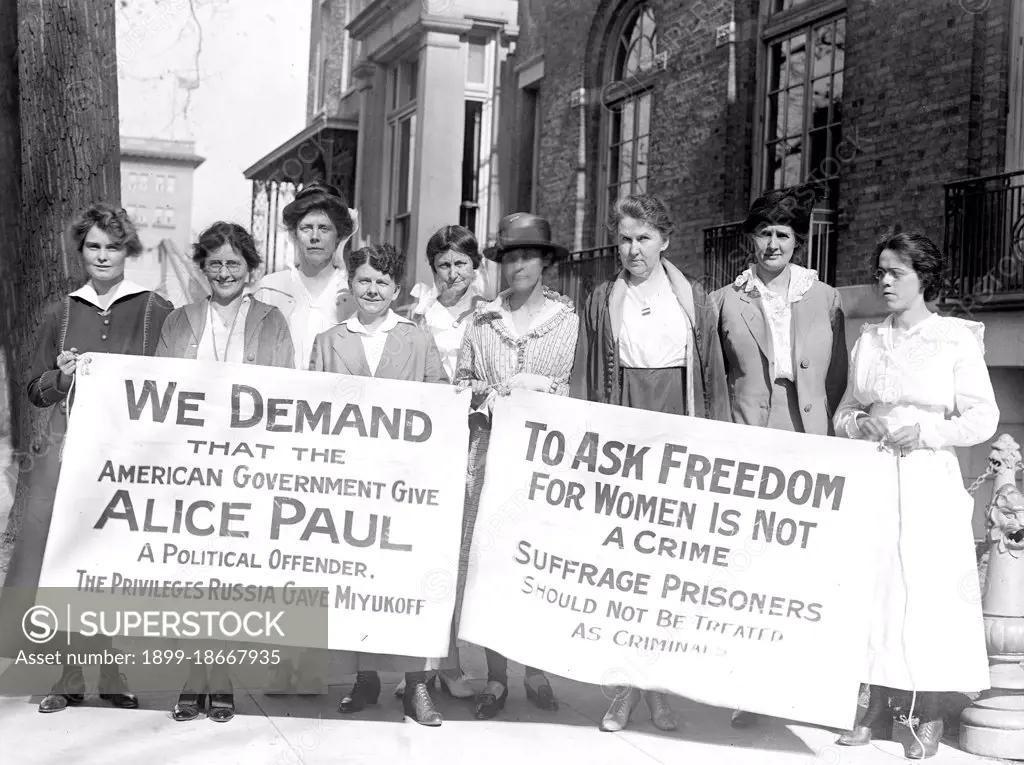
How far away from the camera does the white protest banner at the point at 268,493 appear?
487 cm

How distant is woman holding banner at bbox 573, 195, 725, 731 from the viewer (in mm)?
5148

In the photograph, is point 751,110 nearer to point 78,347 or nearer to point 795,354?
point 795,354

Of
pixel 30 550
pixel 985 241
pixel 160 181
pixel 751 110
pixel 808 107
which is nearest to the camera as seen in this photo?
pixel 30 550

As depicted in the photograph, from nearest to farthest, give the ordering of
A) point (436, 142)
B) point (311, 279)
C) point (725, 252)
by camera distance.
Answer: point (311, 279), point (725, 252), point (436, 142)

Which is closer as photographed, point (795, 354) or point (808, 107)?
point (795, 354)

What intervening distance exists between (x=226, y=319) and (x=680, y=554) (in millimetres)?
2085

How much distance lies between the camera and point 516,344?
5215mm

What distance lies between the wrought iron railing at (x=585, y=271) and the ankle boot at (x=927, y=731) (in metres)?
9.98

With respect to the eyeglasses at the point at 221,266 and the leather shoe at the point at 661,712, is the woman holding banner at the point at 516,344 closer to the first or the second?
the leather shoe at the point at 661,712

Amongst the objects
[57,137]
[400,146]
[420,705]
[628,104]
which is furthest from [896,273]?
[400,146]

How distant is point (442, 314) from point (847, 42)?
6.99 m

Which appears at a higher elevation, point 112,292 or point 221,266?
point 221,266

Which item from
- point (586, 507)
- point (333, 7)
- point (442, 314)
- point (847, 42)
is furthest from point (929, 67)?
point (333, 7)

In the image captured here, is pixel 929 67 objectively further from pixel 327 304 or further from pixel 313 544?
pixel 313 544
